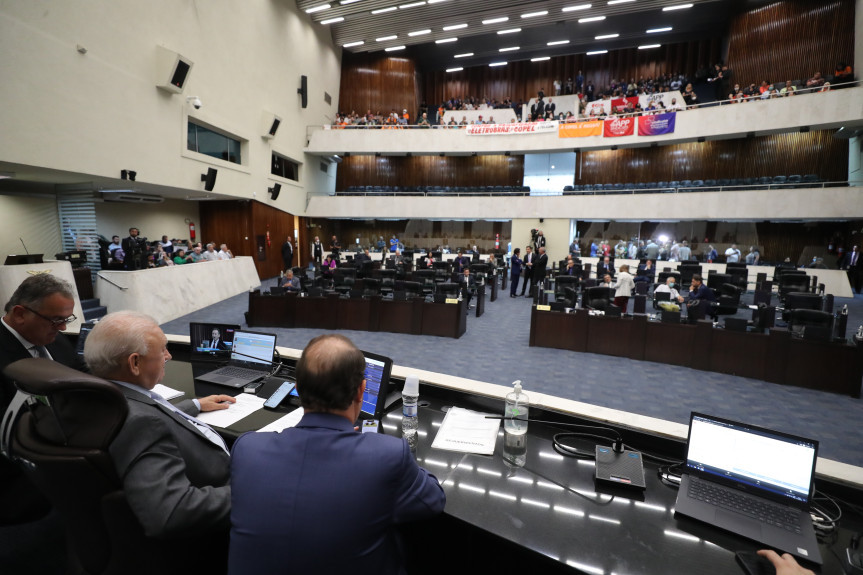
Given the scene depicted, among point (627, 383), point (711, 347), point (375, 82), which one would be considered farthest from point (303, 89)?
point (711, 347)

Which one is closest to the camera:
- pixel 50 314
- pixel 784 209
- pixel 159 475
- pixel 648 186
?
pixel 159 475

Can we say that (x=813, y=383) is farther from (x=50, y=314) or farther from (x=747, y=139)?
(x=747, y=139)

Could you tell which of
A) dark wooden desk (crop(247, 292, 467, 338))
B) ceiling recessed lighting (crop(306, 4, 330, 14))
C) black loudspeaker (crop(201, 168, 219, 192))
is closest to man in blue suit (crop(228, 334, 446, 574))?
dark wooden desk (crop(247, 292, 467, 338))

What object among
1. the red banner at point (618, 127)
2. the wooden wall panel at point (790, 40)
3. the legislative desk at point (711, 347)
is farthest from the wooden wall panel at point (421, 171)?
the legislative desk at point (711, 347)

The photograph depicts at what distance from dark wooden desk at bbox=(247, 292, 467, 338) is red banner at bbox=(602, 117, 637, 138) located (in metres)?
12.6

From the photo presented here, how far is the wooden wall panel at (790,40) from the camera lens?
15.4 m

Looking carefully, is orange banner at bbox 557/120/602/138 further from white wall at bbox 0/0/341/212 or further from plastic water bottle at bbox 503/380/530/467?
plastic water bottle at bbox 503/380/530/467

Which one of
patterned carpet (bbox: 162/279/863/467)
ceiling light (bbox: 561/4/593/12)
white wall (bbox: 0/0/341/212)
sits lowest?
patterned carpet (bbox: 162/279/863/467)

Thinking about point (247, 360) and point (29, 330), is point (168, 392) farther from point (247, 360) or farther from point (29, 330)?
point (29, 330)

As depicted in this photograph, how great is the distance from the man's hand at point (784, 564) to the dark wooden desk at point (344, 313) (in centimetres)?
664

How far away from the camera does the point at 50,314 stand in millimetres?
2344

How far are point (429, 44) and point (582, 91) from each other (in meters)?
8.63

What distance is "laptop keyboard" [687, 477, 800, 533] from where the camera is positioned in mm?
→ 1541

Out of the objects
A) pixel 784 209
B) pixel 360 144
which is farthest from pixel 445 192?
pixel 784 209
